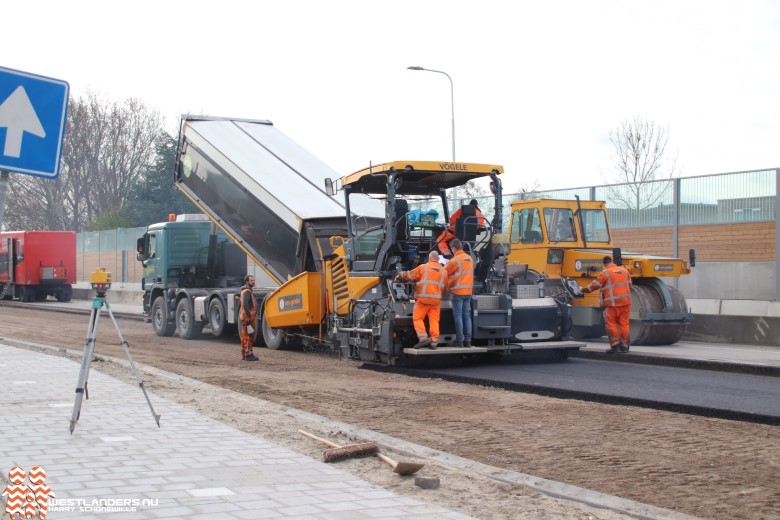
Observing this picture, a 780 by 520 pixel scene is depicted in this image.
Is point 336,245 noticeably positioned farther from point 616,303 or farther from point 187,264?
point 187,264

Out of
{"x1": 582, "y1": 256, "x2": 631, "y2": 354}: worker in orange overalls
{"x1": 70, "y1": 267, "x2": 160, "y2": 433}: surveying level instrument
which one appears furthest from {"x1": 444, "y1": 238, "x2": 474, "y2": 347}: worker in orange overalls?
{"x1": 70, "y1": 267, "x2": 160, "y2": 433}: surveying level instrument

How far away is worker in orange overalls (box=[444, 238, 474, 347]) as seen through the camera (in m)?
12.0

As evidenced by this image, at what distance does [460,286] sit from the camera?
12.0 meters

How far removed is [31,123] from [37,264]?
3220 cm

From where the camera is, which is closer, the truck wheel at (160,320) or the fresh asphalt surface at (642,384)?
the fresh asphalt surface at (642,384)

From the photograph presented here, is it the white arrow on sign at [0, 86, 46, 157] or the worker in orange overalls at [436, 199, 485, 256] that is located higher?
the white arrow on sign at [0, 86, 46, 157]

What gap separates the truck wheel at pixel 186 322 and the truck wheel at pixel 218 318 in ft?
2.05

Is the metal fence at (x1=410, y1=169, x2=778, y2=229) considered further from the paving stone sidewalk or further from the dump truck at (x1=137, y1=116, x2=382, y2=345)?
the paving stone sidewalk

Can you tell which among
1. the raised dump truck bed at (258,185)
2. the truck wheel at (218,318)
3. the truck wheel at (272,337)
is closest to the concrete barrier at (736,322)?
the raised dump truck bed at (258,185)

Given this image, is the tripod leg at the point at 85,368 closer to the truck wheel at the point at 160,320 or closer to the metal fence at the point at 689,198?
the metal fence at the point at 689,198

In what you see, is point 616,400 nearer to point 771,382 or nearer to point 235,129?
point 771,382

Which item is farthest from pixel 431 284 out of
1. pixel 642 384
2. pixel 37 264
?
pixel 37 264

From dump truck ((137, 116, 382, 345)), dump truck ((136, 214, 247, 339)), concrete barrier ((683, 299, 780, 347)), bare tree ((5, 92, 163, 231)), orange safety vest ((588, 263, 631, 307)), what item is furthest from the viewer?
bare tree ((5, 92, 163, 231))

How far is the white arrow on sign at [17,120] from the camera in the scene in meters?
5.52
